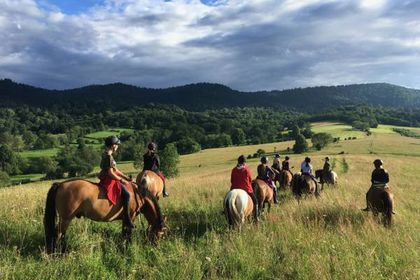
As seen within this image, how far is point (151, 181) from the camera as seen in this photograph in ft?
38.6

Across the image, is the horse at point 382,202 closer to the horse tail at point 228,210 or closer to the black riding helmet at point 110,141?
the horse tail at point 228,210

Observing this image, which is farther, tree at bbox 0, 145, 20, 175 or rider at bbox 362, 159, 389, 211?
tree at bbox 0, 145, 20, 175

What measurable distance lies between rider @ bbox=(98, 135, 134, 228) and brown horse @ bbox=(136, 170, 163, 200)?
10.6 feet

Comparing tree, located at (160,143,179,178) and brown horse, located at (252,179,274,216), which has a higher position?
brown horse, located at (252,179,274,216)

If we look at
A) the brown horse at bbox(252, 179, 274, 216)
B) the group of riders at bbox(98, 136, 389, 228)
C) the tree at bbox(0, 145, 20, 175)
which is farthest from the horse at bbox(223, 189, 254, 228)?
the tree at bbox(0, 145, 20, 175)

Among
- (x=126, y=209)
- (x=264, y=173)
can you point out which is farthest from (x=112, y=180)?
(x=264, y=173)

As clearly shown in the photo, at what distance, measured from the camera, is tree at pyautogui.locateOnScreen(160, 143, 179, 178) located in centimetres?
5069

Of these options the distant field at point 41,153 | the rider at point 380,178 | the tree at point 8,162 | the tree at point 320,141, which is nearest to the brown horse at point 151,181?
the rider at point 380,178

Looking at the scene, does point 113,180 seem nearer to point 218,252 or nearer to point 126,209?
point 126,209

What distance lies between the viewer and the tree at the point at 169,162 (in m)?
50.7

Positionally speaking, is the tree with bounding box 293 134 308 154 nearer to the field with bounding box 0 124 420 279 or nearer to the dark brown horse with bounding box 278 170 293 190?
the dark brown horse with bounding box 278 170 293 190

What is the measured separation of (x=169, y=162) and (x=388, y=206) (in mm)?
41796

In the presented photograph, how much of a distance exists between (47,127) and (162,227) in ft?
A: 474

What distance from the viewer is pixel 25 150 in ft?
352
